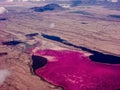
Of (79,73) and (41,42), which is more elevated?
(79,73)

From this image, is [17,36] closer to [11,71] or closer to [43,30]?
[43,30]

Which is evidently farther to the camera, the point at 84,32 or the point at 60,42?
the point at 84,32

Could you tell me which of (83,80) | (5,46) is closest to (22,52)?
(5,46)

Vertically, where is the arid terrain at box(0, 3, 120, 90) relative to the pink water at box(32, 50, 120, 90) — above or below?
below

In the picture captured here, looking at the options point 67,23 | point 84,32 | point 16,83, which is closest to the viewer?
point 16,83

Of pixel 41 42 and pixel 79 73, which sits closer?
pixel 79 73

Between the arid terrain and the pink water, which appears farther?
the arid terrain

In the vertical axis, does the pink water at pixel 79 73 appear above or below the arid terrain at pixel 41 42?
above

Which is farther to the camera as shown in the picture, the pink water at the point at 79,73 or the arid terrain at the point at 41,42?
the arid terrain at the point at 41,42
